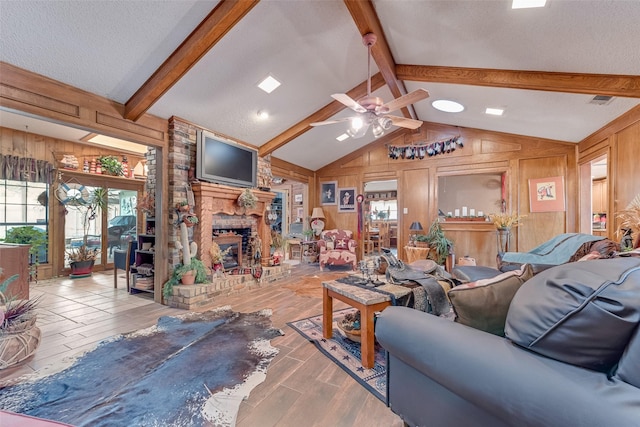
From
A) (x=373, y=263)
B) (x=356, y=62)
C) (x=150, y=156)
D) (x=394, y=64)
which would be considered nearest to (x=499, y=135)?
(x=394, y=64)

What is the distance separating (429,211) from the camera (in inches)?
238

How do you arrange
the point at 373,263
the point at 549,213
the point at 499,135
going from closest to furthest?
the point at 373,263 < the point at 549,213 < the point at 499,135

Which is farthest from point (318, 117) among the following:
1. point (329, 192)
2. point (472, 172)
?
point (472, 172)

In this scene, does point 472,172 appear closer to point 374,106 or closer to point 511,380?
point 374,106

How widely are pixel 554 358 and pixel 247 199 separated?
13.7ft

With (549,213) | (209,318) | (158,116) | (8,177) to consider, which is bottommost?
(209,318)

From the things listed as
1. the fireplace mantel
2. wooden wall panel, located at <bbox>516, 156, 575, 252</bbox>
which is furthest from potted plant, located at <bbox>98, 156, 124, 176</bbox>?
wooden wall panel, located at <bbox>516, 156, 575, 252</bbox>

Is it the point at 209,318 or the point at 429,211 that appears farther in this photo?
the point at 429,211

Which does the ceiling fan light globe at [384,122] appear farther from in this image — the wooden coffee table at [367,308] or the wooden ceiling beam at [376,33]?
the wooden coffee table at [367,308]

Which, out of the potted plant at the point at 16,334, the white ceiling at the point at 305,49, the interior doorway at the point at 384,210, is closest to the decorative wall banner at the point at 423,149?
the white ceiling at the point at 305,49

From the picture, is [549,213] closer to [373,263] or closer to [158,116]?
[373,263]

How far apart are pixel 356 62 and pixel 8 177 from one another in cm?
597

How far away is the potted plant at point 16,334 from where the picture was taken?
2053 millimetres

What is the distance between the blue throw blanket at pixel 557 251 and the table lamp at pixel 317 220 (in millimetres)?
4410
